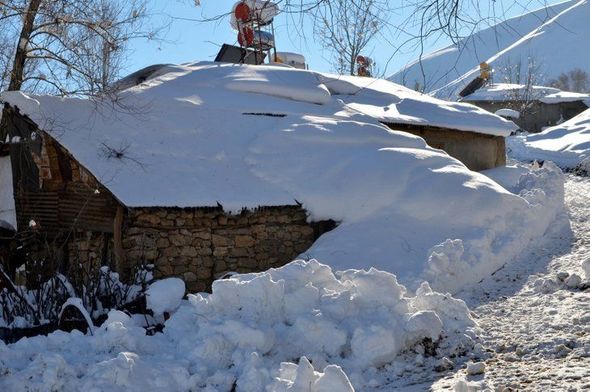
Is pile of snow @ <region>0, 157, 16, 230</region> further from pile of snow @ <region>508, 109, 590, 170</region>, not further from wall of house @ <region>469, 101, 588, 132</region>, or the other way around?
wall of house @ <region>469, 101, 588, 132</region>

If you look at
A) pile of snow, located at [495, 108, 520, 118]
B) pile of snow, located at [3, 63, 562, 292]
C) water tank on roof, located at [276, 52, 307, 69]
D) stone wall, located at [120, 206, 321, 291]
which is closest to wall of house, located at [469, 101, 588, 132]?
pile of snow, located at [495, 108, 520, 118]

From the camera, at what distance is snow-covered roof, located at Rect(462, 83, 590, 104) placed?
123 feet

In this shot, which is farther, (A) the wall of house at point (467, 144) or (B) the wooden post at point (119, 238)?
(A) the wall of house at point (467, 144)

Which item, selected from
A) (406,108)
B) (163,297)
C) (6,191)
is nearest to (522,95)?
(406,108)

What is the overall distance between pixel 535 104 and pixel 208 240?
102ft

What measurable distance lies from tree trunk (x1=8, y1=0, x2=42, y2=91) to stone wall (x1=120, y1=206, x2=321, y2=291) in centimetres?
302

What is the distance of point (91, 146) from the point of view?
1158cm

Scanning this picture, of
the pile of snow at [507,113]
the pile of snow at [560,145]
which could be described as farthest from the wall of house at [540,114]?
the pile of snow at [560,145]

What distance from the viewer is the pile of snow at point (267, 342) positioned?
461 centimetres

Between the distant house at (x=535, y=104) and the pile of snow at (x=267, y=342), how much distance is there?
3233 centimetres

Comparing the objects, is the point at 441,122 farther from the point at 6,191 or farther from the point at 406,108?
the point at 6,191

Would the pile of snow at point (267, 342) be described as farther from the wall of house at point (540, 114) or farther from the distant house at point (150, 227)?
the wall of house at point (540, 114)

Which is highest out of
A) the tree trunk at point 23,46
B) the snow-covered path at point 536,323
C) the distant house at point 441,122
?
the tree trunk at point 23,46

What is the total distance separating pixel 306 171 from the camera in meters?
12.4
